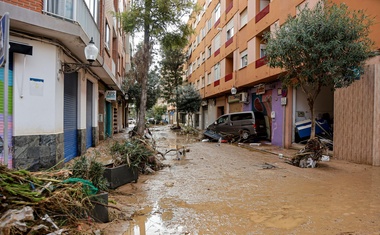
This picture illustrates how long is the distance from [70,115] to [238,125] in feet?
33.2

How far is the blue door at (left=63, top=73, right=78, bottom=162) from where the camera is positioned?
791 cm

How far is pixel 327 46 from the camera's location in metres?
7.23

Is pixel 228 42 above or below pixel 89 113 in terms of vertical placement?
above

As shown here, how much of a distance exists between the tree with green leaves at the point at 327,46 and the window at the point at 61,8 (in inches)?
244

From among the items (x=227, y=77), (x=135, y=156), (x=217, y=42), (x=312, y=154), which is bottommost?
(x=312, y=154)

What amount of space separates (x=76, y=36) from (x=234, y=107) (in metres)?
15.6

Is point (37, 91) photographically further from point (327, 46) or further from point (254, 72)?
point (254, 72)

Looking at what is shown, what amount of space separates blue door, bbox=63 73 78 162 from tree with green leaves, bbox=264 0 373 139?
6944 mm

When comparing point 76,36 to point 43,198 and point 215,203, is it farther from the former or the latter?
point 215,203

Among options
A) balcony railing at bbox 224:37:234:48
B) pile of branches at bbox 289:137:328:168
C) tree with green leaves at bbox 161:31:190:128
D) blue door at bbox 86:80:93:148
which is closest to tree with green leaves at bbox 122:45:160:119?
tree with green leaves at bbox 161:31:190:128

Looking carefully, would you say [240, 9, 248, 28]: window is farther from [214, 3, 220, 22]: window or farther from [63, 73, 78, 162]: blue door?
[63, 73, 78, 162]: blue door

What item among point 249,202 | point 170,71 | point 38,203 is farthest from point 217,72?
point 38,203

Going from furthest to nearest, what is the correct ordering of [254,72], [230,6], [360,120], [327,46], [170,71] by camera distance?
[170,71] < [230,6] < [254,72] < [360,120] < [327,46]

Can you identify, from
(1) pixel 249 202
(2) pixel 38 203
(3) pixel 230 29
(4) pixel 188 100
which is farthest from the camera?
(4) pixel 188 100
